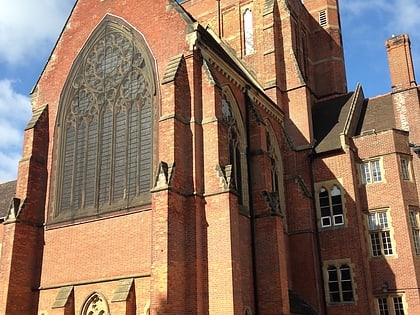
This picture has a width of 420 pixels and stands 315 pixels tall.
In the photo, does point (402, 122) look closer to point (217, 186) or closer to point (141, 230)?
point (217, 186)

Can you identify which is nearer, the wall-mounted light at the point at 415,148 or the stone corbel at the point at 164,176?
the stone corbel at the point at 164,176

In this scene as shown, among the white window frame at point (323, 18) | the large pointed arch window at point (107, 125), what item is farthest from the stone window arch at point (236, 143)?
the white window frame at point (323, 18)

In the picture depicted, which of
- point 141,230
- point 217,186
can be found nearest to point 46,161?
point 141,230

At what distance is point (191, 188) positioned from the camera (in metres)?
18.2

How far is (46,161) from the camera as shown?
22.5 meters

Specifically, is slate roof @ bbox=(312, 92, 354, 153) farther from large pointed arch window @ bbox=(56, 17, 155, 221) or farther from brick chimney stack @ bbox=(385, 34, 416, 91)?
large pointed arch window @ bbox=(56, 17, 155, 221)

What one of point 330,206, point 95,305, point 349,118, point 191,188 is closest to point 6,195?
point 95,305

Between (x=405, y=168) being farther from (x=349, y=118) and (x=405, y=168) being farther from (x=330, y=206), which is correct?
(x=349, y=118)

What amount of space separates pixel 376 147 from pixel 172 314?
548 inches

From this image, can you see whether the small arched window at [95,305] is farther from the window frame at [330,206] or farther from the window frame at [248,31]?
the window frame at [248,31]

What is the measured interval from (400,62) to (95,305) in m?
20.9

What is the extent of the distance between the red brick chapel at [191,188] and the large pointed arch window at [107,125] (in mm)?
61

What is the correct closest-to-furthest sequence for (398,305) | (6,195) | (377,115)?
(398,305)
(377,115)
(6,195)

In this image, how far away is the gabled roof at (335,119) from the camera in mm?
26359
